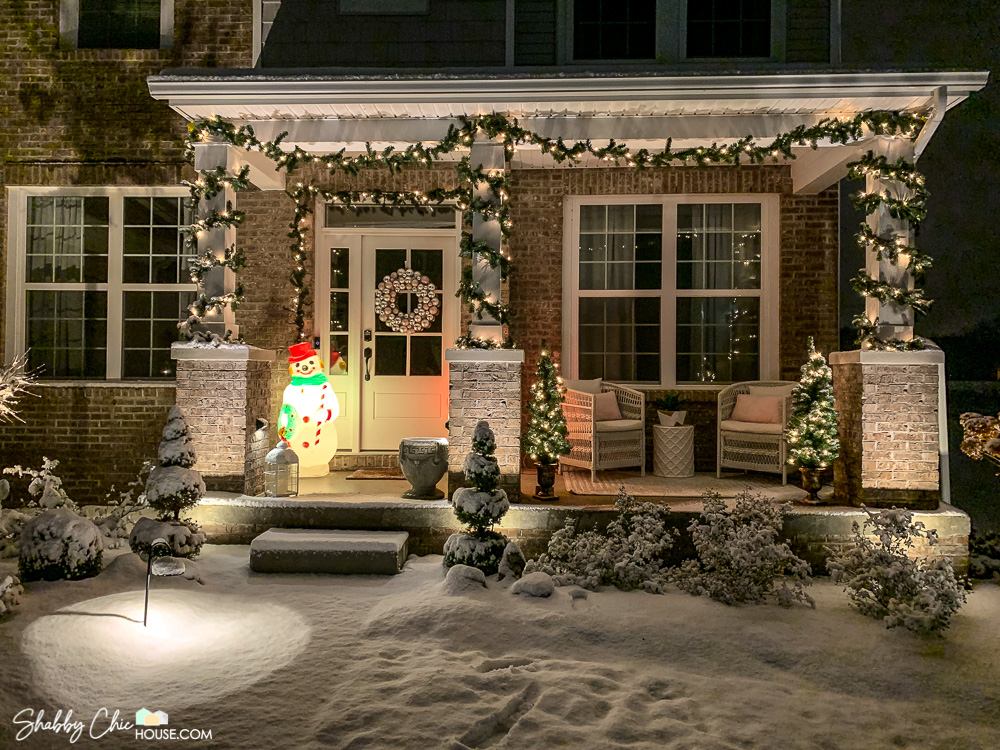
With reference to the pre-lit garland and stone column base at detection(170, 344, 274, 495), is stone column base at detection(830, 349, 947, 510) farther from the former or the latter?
stone column base at detection(170, 344, 274, 495)

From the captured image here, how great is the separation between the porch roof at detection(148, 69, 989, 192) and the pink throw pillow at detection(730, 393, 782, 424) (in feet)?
8.55

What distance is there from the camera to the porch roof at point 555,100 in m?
5.45

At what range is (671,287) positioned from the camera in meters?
7.86

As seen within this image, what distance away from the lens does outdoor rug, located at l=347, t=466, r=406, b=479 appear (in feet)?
23.5

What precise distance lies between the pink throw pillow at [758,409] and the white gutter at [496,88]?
291cm

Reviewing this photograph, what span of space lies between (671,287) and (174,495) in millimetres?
5499

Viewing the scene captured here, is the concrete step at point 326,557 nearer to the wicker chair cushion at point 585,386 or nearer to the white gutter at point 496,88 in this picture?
the wicker chair cushion at point 585,386

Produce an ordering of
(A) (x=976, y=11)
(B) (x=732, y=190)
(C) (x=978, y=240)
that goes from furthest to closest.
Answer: (C) (x=978, y=240)
(A) (x=976, y=11)
(B) (x=732, y=190)

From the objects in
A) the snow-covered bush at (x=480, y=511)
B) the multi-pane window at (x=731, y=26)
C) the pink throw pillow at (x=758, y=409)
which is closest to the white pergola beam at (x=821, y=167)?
the multi-pane window at (x=731, y=26)

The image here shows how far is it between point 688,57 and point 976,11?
13.4 feet

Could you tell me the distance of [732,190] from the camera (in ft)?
25.2

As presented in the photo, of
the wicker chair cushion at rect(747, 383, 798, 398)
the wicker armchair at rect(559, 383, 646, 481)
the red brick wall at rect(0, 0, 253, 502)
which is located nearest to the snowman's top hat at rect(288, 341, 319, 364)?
the red brick wall at rect(0, 0, 253, 502)

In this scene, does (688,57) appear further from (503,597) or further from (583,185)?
(503,597)

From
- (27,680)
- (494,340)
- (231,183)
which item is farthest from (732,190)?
(27,680)
